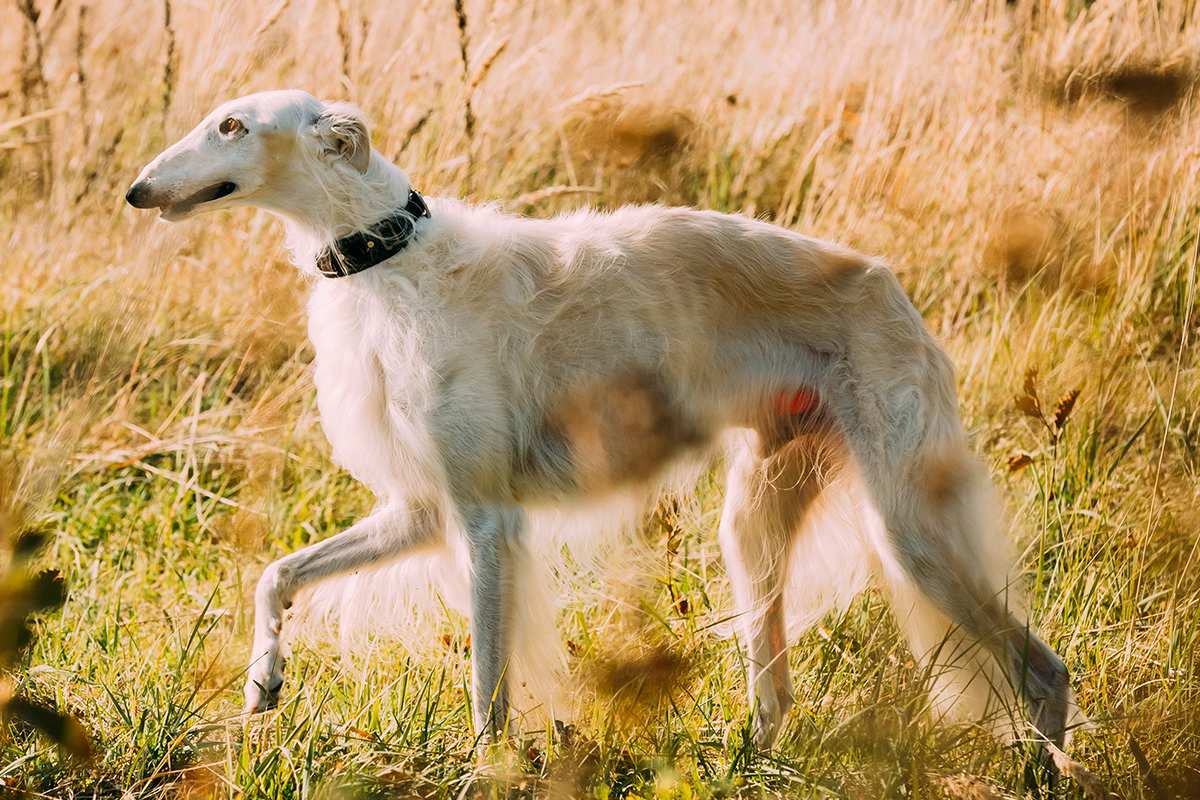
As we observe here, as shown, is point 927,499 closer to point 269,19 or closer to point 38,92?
point 269,19

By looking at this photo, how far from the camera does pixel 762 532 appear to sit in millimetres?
3523

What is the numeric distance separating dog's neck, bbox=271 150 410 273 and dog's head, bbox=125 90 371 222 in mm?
17

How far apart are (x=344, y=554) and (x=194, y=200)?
3.10ft

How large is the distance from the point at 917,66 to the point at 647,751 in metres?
3.86

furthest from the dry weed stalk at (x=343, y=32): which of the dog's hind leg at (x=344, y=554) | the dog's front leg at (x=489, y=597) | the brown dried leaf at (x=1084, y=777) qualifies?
the brown dried leaf at (x=1084, y=777)

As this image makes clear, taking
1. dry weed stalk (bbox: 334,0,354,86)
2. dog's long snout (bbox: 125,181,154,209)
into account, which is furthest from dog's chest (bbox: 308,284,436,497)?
dry weed stalk (bbox: 334,0,354,86)

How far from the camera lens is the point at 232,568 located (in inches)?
160

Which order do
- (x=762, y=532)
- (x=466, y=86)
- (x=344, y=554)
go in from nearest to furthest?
(x=344, y=554), (x=762, y=532), (x=466, y=86)

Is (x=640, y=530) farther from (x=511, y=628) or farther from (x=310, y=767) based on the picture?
(x=310, y=767)

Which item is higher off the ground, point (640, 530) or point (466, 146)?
point (466, 146)

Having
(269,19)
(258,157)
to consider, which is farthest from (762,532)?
(269,19)

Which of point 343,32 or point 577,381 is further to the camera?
point 343,32

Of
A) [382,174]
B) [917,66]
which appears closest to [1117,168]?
[917,66]

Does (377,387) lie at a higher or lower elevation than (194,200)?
lower
